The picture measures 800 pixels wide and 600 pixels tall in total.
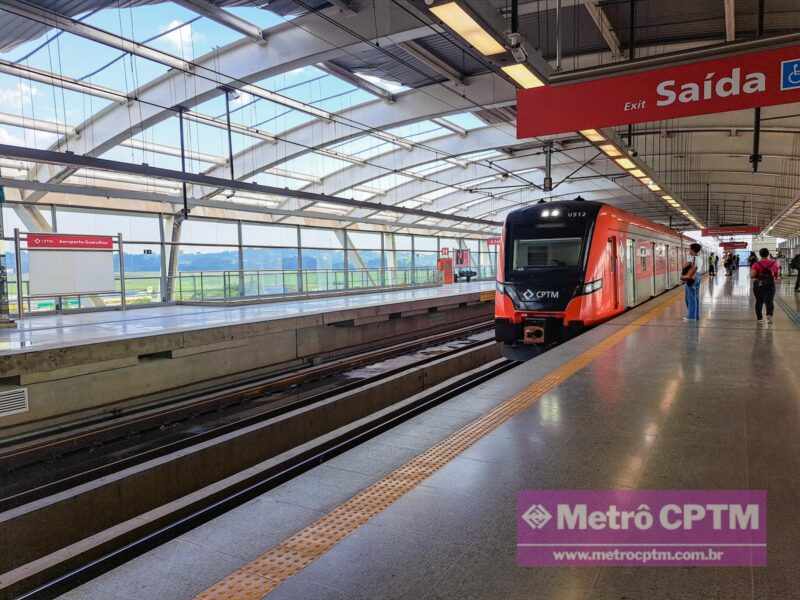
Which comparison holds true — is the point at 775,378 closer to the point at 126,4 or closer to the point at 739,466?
the point at 739,466

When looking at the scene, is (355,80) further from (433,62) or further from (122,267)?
(122,267)

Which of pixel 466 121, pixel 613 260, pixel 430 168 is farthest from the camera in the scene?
pixel 430 168

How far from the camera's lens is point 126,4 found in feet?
33.5

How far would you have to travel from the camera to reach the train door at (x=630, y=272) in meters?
A: 11.3

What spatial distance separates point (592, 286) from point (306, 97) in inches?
450

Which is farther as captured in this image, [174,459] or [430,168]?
[430,168]

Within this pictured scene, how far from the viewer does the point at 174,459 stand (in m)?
5.90

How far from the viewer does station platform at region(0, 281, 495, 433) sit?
A: 7.10 metres

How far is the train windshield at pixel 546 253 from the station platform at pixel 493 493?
335 cm

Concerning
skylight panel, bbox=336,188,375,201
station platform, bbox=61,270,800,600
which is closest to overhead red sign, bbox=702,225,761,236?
skylight panel, bbox=336,188,375,201

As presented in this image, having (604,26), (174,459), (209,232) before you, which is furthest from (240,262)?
(174,459)

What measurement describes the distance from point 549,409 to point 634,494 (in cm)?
178

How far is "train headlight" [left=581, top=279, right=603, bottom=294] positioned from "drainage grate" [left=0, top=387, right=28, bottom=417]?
8.36 metres

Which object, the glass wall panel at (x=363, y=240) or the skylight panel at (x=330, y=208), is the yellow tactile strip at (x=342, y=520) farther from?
the glass wall panel at (x=363, y=240)
